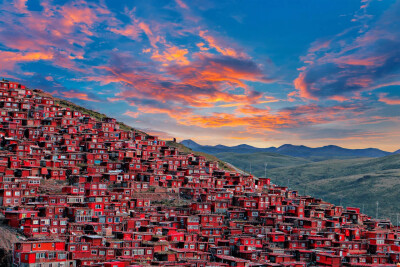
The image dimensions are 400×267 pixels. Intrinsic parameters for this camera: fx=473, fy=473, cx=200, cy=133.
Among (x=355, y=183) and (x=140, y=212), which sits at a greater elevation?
(x=355, y=183)

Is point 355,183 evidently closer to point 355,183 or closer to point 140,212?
point 355,183

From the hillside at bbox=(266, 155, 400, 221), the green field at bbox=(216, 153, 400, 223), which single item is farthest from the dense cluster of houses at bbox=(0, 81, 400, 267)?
the hillside at bbox=(266, 155, 400, 221)

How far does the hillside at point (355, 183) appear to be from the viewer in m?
104

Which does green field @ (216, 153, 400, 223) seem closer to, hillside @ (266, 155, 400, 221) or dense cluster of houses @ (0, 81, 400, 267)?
hillside @ (266, 155, 400, 221)

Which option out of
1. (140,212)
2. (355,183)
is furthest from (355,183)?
(140,212)

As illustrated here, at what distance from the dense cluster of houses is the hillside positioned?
39.7 meters

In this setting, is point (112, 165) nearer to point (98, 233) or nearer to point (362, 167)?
point (98, 233)

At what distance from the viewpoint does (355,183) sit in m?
127

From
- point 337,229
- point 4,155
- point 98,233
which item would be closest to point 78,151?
point 4,155

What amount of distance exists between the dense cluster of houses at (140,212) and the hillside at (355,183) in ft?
130

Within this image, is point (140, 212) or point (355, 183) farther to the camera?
point (355, 183)

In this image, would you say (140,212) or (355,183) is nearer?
(140,212)

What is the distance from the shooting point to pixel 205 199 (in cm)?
5825

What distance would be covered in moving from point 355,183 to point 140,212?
90691 mm
